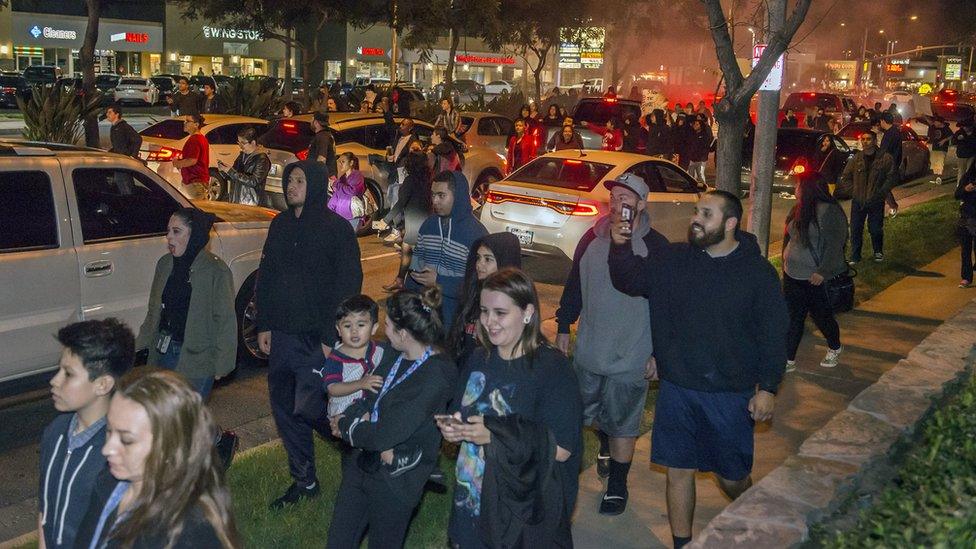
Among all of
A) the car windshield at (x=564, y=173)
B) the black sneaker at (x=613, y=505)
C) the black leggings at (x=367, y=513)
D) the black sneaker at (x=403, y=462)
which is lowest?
the black sneaker at (x=613, y=505)

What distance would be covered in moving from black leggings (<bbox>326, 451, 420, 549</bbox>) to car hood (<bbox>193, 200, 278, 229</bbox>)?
439 centimetres

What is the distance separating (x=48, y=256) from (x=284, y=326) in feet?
6.63

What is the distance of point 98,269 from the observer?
7324mm

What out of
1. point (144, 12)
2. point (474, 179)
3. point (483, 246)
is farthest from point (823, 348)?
point (144, 12)

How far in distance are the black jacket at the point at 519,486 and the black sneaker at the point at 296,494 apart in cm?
218

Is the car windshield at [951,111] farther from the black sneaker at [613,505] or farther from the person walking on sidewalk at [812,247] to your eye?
the black sneaker at [613,505]

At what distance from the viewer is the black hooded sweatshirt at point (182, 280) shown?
564cm

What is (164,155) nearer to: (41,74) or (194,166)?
(194,166)

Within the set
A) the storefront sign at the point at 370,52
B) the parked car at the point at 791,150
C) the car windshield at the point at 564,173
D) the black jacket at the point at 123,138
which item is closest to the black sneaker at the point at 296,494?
the car windshield at the point at 564,173

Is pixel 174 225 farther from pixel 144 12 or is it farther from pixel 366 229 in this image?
pixel 144 12

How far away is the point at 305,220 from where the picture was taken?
6.08 m

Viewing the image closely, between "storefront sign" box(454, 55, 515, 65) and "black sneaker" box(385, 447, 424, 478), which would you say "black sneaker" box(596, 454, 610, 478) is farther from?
"storefront sign" box(454, 55, 515, 65)

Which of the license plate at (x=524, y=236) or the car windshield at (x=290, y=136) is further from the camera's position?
the car windshield at (x=290, y=136)

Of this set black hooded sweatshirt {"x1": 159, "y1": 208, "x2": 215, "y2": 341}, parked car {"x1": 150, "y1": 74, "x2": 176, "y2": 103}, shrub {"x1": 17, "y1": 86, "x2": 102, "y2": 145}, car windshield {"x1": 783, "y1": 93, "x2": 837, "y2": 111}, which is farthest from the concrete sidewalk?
parked car {"x1": 150, "y1": 74, "x2": 176, "y2": 103}
